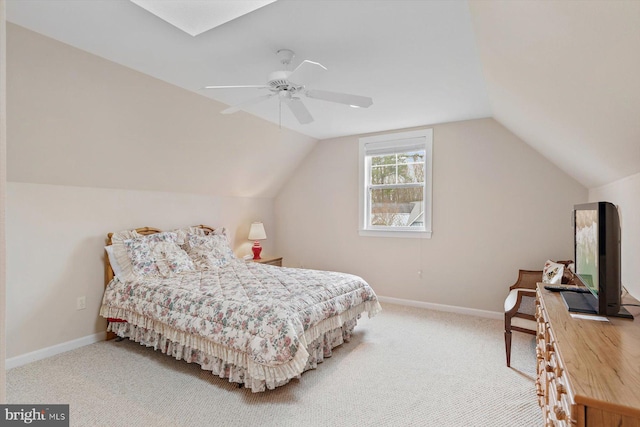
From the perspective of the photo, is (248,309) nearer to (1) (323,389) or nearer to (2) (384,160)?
(1) (323,389)

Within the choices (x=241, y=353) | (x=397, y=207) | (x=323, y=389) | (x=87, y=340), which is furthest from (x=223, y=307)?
(x=397, y=207)

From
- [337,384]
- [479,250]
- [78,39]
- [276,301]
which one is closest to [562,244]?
[479,250]

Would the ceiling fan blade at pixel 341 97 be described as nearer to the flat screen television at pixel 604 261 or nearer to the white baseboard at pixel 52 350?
the flat screen television at pixel 604 261

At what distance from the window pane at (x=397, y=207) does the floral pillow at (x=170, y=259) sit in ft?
8.83

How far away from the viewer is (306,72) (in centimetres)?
205

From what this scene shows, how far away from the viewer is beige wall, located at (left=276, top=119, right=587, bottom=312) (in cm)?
386

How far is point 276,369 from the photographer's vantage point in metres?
2.29

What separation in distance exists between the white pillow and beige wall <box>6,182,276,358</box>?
14.1 ft

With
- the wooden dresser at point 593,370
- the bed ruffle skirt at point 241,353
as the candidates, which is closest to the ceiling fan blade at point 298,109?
the bed ruffle skirt at point 241,353

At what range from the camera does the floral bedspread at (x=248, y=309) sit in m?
2.32

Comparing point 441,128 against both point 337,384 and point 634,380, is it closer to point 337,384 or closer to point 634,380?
point 337,384

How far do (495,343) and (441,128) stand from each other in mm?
2662

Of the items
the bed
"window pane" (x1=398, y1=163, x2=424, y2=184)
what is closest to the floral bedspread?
the bed

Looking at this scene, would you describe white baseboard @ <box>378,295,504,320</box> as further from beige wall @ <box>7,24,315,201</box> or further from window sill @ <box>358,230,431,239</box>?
beige wall @ <box>7,24,315,201</box>
